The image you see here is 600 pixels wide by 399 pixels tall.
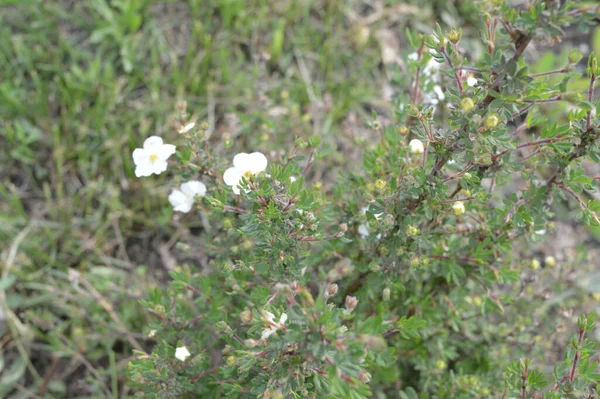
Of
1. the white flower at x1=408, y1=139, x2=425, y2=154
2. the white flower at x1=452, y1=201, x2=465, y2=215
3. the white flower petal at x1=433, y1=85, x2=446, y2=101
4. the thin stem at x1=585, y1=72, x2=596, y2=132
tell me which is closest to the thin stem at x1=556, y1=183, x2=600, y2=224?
the thin stem at x1=585, y1=72, x2=596, y2=132

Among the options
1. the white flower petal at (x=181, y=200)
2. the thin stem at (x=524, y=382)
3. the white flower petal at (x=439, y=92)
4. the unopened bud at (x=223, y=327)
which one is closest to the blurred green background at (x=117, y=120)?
the white flower petal at (x=439, y=92)

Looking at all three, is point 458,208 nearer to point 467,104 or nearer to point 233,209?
point 467,104

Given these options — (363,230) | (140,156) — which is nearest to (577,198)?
(363,230)

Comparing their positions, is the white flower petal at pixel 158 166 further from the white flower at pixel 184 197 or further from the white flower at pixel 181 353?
the white flower at pixel 181 353

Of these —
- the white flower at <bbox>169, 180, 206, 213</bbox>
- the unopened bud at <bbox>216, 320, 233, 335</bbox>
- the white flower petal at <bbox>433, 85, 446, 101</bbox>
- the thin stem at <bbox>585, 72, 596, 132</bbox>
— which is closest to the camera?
the thin stem at <bbox>585, 72, 596, 132</bbox>

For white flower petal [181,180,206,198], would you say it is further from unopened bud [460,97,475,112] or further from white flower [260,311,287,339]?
unopened bud [460,97,475,112]

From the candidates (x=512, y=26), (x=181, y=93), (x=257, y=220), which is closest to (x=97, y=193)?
(x=181, y=93)
